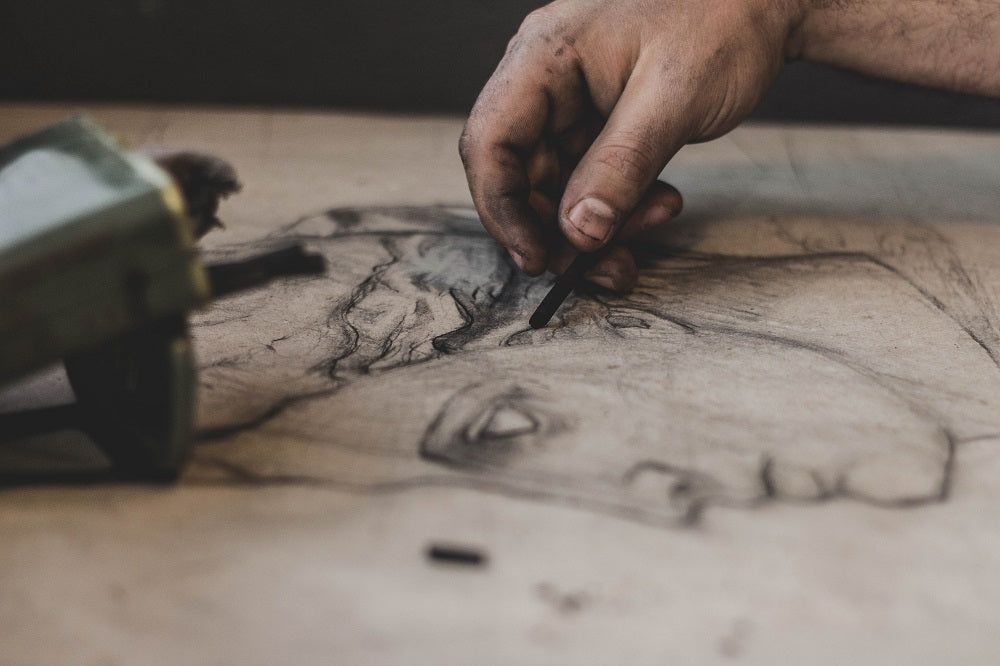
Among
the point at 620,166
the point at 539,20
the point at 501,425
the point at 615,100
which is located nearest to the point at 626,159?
the point at 620,166

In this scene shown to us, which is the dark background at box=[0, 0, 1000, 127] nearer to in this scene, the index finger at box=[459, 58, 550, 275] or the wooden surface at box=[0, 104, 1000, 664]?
the wooden surface at box=[0, 104, 1000, 664]

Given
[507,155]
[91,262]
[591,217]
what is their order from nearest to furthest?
1. [91,262]
2. [591,217]
3. [507,155]

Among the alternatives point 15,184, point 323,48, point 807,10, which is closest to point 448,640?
point 15,184

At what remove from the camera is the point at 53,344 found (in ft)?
2.04

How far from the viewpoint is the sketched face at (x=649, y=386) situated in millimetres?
773

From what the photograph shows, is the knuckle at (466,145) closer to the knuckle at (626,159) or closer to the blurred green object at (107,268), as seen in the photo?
the knuckle at (626,159)

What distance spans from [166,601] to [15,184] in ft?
1.06

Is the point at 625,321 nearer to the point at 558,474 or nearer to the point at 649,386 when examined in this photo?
the point at 649,386

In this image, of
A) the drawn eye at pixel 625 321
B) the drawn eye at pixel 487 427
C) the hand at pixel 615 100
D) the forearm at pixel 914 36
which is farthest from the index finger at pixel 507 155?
the forearm at pixel 914 36

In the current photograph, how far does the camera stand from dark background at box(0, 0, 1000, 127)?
1.90 metres

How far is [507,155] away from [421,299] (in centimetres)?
21

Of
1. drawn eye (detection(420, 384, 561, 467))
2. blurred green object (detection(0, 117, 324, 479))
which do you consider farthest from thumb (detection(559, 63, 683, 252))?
blurred green object (detection(0, 117, 324, 479))

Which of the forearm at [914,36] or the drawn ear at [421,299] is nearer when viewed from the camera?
the drawn ear at [421,299]

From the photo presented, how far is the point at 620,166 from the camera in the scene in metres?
1.05
